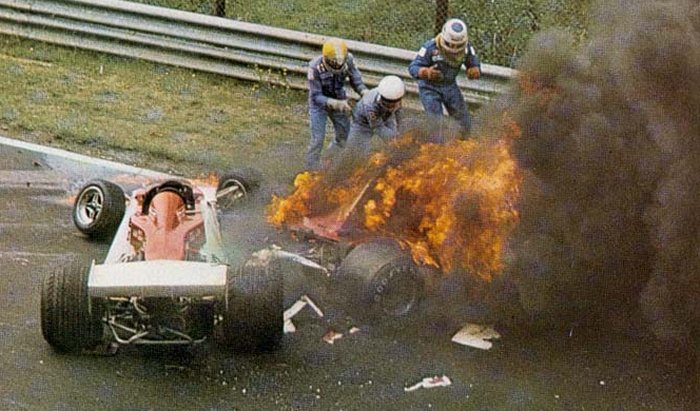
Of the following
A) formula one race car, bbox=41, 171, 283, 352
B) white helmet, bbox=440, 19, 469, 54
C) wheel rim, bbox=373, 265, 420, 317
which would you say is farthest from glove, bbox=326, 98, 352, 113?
formula one race car, bbox=41, 171, 283, 352

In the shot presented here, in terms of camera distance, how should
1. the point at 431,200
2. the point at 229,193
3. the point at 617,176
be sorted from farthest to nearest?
the point at 229,193 → the point at 431,200 → the point at 617,176

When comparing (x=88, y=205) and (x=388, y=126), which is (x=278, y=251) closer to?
(x=88, y=205)

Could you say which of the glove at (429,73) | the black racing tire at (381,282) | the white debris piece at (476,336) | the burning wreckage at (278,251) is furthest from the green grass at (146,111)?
the white debris piece at (476,336)

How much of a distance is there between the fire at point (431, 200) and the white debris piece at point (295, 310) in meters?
0.61

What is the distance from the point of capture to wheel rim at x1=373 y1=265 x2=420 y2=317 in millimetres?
9219

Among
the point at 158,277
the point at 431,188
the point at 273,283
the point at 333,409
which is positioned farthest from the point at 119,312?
the point at 431,188

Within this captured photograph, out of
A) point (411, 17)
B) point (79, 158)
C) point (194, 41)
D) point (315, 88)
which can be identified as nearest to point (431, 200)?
point (315, 88)

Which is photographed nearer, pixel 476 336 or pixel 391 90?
pixel 476 336

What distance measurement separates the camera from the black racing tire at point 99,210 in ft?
35.1

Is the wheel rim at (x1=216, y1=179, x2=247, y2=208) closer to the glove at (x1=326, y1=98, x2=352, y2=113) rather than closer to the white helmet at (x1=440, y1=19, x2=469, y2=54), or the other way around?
the glove at (x1=326, y1=98, x2=352, y2=113)

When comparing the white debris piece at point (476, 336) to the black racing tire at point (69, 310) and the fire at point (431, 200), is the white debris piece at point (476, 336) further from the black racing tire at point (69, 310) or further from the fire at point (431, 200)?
the black racing tire at point (69, 310)

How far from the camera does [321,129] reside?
13.0 metres

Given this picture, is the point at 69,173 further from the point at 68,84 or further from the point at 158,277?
the point at 158,277

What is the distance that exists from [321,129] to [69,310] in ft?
17.2
